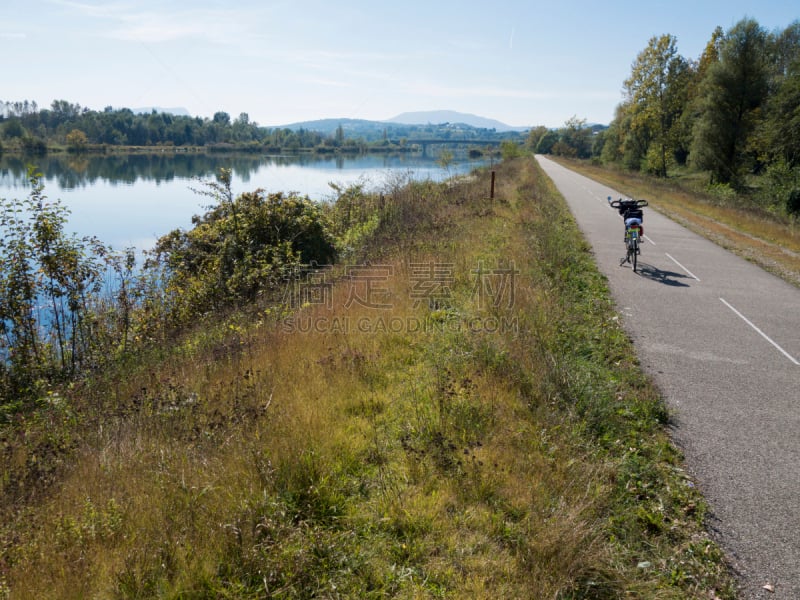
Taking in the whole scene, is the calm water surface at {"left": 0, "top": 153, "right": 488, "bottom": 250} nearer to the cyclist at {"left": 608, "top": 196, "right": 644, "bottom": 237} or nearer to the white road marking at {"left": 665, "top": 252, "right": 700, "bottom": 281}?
the cyclist at {"left": 608, "top": 196, "right": 644, "bottom": 237}

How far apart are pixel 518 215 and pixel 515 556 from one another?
1670 cm

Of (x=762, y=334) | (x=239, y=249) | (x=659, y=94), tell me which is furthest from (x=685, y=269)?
(x=659, y=94)

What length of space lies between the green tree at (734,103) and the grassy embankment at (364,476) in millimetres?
45564

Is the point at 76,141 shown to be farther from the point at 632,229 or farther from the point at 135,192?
the point at 632,229

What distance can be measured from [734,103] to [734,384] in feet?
153

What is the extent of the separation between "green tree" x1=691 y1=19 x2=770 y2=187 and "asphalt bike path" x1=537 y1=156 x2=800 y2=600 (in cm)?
3598

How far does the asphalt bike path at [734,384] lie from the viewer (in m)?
3.93

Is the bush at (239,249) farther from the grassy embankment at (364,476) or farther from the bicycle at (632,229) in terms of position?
the bicycle at (632,229)

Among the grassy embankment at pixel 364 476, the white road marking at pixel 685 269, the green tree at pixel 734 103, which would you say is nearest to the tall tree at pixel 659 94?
the green tree at pixel 734 103

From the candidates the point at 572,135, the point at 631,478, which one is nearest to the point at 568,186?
the point at 631,478

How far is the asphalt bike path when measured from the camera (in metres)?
3.93

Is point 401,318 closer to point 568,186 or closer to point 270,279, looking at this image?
point 270,279

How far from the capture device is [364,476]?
4246 millimetres

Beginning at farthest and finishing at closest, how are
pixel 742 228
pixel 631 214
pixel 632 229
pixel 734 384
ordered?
1. pixel 742 228
2. pixel 631 214
3. pixel 632 229
4. pixel 734 384
